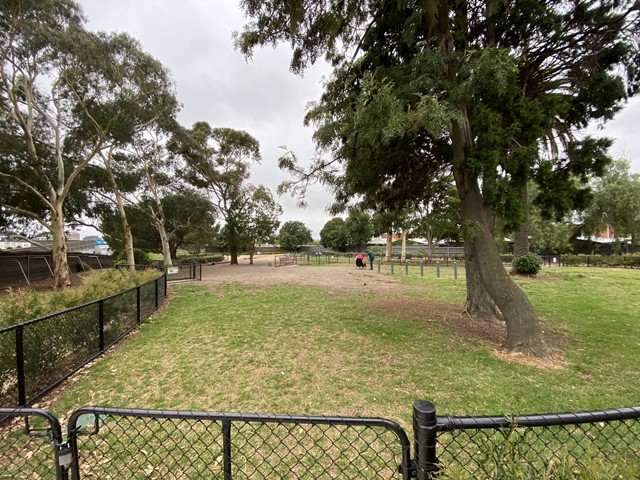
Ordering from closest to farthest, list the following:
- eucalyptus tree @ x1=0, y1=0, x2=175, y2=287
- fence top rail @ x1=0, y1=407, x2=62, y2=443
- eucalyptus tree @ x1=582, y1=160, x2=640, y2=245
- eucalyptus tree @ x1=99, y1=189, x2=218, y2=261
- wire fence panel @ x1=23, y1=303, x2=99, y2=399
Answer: fence top rail @ x1=0, y1=407, x2=62, y2=443
wire fence panel @ x1=23, y1=303, x2=99, y2=399
eucalyptus tree @ x1=0, y1=0, x2=175, y2=287
eucalyptus tree @ x1=99, y1=189, x2=218, y2=261
eucalyptus tree @ x1=582, y1=160, x2=640, y2=245

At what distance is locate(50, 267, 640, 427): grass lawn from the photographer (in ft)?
11.5

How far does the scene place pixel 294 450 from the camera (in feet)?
8.82

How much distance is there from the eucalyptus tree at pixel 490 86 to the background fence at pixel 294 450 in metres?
3.37

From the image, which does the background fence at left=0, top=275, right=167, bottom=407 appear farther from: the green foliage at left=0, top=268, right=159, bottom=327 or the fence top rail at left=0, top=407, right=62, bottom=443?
the fence top rail at left=0, top=407, right=62, bottom=443

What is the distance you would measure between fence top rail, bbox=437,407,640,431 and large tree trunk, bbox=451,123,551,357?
13.5 ft

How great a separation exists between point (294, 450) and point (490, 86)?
5.34 meters

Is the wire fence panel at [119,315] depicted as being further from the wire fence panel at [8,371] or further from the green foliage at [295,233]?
the green foliage at [295,233]

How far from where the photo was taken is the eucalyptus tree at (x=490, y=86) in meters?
4.71

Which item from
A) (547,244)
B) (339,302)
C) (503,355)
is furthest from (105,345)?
(547,244)

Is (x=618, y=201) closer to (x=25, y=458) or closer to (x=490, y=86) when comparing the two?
(x=490, y=86)

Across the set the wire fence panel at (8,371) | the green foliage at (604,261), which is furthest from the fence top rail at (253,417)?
the green foliage at (604,261)

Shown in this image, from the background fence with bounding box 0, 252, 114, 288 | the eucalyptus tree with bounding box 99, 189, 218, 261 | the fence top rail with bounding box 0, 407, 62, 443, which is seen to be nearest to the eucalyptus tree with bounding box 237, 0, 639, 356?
the fence top rail with bounding box 0, 407, 62, 443

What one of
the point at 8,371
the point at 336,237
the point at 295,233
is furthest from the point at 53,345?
the point at 295,233

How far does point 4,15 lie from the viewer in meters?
9.81
